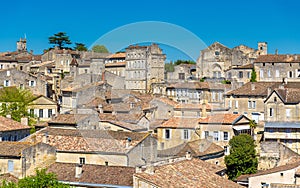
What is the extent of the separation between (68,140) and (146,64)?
34.5m

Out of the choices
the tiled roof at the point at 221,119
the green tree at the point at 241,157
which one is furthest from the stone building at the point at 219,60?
the green tree at the point at 241,157

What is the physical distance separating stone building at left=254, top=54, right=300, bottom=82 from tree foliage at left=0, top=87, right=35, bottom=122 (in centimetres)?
2482

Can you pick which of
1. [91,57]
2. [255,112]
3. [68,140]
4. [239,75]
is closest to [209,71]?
[239,75]

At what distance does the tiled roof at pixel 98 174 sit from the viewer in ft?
83.7

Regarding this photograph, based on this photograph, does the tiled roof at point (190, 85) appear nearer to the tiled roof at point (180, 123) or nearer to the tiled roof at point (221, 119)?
the tiled roof at point (221, 119)

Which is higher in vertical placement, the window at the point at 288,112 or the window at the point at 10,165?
the window at the point at 288,112

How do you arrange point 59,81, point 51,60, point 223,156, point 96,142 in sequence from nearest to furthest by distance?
point 96,142 → point 223,156 → point 59,81 → point 51,60

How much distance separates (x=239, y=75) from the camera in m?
63.8

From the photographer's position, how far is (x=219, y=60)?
68062 millimetres

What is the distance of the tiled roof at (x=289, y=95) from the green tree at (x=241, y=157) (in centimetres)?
679

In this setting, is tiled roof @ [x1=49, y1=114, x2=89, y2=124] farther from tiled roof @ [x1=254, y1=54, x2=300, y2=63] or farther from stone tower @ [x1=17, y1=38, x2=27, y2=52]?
stone tower @ [x1=17, y1=38, x2=27, y2=52]

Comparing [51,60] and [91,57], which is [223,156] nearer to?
[91,57]

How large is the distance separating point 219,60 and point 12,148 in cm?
4205

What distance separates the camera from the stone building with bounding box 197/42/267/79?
67.4 m
